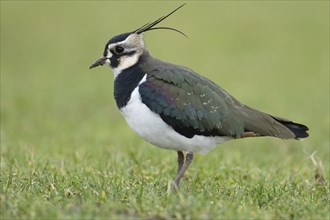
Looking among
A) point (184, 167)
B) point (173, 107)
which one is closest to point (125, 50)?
point (173, 107)

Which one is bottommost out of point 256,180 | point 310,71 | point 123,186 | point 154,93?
point 310,71

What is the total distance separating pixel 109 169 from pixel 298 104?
698cm

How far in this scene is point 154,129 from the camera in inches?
250

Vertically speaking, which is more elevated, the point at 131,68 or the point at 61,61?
the point at 131,68

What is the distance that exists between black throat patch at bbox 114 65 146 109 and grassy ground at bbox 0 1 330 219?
29.5 inches

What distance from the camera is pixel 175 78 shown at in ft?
21.4

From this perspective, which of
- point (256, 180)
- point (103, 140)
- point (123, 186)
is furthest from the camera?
point (103, 140)

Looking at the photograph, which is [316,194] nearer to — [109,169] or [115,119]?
[109,169]

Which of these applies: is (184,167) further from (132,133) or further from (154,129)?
(132,133)

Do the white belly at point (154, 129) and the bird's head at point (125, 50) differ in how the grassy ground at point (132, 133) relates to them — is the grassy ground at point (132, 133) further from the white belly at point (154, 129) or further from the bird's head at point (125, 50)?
the bird's head at point (125, 50)

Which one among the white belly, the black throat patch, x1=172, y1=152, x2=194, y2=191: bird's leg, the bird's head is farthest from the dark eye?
x1=172, y1=152, x2=194, y2=191: bird's leg

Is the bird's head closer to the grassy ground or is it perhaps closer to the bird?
the bird

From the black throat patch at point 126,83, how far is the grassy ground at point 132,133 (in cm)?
75

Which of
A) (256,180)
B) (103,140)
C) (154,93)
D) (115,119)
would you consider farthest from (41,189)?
(115,119)
